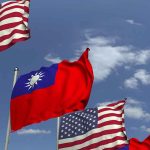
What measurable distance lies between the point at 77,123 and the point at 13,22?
7297 mm

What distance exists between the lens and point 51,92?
64.6ft

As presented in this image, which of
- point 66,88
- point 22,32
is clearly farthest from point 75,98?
point 22,32

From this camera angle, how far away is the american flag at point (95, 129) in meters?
24.0

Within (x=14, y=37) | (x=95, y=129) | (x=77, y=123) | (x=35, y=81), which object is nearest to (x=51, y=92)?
(x=35, y=81)

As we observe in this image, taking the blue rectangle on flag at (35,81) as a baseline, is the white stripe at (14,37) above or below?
above

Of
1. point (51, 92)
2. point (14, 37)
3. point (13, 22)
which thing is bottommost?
point (51, 92)

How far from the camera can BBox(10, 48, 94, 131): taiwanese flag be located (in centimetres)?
1881

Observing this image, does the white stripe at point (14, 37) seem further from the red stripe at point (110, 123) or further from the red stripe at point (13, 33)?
the red stripe at point (110, 123)

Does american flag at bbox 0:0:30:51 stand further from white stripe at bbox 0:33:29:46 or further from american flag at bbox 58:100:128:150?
american flag at bbox 58:100:128:150

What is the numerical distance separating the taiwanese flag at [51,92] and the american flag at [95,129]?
4.59 m

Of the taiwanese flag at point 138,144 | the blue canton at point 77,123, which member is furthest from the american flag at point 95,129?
the taiwanese flag at point 138,144

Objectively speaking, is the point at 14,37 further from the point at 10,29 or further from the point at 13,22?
the point at 13,22

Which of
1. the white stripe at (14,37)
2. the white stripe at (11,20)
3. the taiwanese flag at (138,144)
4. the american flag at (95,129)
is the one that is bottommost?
the taiwanese flag at (138,144)

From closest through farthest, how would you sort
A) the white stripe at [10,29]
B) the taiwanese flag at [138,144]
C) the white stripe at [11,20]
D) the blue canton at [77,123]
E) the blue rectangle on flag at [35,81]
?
1. the white stripe at [10,29]
2. the white stripe at [11,20]
3. the blue rectangle on flag at [35,81]
4. the blue canton at [77,123]
5. the taiwanese flag at [138,144]
